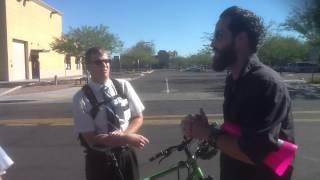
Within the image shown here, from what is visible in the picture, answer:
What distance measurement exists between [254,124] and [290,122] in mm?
266

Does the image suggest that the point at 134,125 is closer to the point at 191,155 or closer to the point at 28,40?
the point at 191,155

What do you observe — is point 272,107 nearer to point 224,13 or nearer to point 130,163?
point 224,13

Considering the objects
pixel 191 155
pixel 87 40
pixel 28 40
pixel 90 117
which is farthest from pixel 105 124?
pixel 28 40

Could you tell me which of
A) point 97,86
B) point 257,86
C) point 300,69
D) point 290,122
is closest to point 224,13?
point 257,86

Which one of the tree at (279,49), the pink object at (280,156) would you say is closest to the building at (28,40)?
the tree at (279,49)

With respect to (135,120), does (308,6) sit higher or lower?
higher

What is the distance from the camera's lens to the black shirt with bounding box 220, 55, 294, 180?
96.0 inches

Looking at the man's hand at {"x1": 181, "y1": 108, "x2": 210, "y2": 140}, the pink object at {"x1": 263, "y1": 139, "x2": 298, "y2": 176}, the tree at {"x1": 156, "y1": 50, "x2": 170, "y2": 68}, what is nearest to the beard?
the man's hand at {"x1": 181, "y1": 108, "x2": 210, "y2": 140}

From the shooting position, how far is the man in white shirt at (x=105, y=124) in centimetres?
414

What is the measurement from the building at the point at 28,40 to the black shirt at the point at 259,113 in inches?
1936

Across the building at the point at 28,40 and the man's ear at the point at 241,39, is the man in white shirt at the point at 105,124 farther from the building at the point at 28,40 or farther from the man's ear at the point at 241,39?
the building at the point at 28,40

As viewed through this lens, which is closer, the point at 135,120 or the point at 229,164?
the point at 229,164

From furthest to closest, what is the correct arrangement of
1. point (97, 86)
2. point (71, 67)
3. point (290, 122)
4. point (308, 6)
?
1. point (71, 67)
2. point (97, 86)
3. point (290, 122)
4. point (308, 6)

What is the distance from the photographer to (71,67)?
78.2 meters
